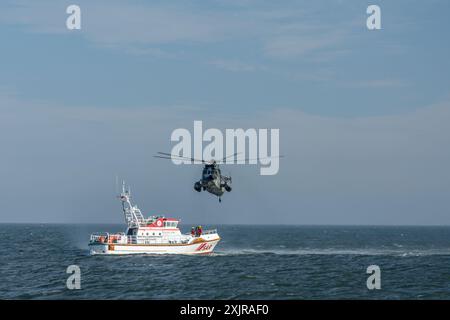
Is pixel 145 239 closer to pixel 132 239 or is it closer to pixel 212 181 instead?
pixel 132 239

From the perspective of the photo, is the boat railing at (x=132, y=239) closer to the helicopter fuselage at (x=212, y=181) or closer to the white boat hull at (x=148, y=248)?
the white boat hull at (x=148, y=248)

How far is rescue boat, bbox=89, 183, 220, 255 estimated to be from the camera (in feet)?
280

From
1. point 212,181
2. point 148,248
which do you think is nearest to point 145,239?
point 148,248

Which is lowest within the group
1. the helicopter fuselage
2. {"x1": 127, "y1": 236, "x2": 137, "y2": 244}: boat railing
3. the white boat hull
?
the white boat hull

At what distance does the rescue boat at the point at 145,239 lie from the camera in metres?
85.3

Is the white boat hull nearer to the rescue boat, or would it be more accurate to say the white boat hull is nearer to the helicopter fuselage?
the rescue boat

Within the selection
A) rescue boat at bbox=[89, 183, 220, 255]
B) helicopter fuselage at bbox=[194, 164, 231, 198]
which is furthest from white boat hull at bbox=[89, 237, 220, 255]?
helicopter fuselage at bbox=[194, 164, 231, 198]

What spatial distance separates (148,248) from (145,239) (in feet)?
4.24

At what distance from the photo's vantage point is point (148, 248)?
8544 centimetres

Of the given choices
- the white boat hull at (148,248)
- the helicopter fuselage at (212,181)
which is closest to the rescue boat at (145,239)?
the white boat hull at (148,248)

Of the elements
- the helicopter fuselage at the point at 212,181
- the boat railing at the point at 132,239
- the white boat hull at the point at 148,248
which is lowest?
the white boat hull at the point at 148,248

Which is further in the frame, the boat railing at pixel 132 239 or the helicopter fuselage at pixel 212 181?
the boat railing at pixel 132 239
